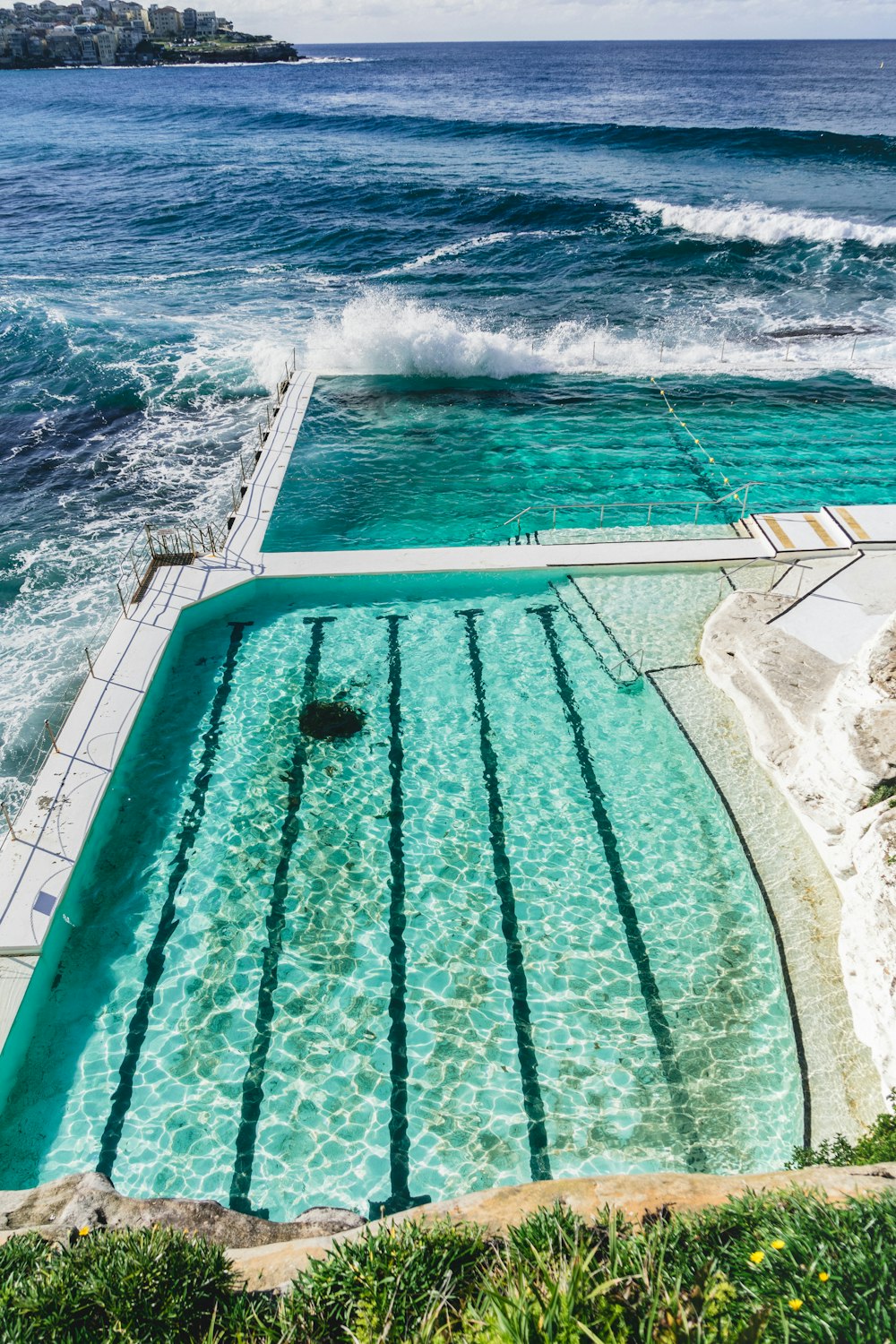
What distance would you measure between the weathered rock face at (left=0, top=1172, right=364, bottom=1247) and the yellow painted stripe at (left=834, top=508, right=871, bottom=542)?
41.5 feet

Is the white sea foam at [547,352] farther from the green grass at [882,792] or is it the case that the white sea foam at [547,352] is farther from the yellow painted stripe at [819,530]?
the green grass at [882,792]

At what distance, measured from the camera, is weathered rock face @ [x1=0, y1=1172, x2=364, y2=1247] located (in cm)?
580

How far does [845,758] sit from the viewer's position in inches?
368

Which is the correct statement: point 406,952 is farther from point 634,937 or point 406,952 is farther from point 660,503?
point 660,503

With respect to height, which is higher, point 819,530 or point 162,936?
point 819,530

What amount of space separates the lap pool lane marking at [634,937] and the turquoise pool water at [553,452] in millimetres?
5820

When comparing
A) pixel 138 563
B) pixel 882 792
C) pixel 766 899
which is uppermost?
pixel 138 563

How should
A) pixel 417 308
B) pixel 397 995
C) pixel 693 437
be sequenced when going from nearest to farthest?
pixel 397 995
pixel 693 437
pixel 417 308

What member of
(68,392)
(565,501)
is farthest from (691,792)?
(68,392)

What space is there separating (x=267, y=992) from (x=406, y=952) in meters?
1.52

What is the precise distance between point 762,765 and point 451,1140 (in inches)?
250

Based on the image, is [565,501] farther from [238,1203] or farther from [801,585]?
[238,1203]

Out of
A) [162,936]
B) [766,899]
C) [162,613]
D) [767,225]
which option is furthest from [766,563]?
[767,225]

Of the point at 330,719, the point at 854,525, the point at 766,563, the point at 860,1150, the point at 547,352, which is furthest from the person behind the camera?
the point at 547,352
